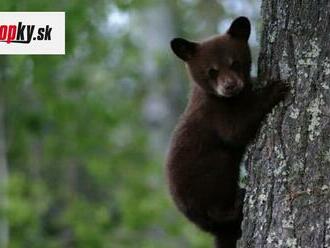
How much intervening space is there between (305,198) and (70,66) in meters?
12.1

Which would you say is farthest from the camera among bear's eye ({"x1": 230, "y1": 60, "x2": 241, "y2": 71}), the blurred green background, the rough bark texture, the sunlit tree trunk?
the blurred green background

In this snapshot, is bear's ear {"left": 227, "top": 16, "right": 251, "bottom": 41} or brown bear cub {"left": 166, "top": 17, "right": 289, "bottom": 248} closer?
brown bear cub {"left": 166, "top": 17, "right": 289, "bottom": 248}

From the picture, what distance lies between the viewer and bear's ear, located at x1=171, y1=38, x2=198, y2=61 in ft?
19.0

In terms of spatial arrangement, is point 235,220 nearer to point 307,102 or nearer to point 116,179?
point 307,102

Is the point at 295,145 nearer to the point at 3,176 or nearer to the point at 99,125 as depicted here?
the point at 3,176

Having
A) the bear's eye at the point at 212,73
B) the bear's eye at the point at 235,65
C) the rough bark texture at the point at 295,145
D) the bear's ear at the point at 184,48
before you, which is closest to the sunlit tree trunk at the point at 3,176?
the bear's ear at the point at 184,48

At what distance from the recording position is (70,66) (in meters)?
16.2

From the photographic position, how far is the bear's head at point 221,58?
17.5 ft

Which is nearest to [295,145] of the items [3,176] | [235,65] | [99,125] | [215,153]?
[215,153]

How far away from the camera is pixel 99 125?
16.5 metres

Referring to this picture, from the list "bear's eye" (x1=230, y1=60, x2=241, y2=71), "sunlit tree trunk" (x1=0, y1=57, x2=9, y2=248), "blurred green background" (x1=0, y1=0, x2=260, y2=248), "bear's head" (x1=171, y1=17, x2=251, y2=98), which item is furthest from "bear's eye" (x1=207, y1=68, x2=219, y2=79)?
"sunlit tree trunk" (x1=0, y1=57, x2=9, y2=248)

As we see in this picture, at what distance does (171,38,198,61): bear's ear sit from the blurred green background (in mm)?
7159

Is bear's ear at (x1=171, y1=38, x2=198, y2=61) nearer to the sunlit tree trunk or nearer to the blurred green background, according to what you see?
the blurred green background

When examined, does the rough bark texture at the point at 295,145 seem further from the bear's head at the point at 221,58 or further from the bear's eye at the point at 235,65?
the bear's eye at the point at 235,65
